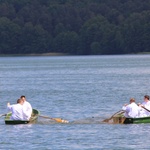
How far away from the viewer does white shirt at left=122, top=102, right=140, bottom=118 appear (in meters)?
43.2

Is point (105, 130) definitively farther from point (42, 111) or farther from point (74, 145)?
point (42, 111)

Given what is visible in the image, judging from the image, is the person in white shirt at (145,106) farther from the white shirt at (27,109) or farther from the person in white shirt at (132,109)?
the white shirt at (27,109)

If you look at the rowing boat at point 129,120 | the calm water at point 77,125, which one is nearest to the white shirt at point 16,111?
the calm water at point 77,125

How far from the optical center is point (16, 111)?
142 feet

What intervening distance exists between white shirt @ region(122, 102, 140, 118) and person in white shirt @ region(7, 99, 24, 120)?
5.16 meters

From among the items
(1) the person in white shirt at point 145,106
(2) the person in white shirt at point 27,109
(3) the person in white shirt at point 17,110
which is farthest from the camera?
(1) the person in white shirt at point 145,106

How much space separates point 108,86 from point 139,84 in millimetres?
3275

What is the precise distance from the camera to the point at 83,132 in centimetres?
4147

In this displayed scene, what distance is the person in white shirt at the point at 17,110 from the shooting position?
4316 centimetres

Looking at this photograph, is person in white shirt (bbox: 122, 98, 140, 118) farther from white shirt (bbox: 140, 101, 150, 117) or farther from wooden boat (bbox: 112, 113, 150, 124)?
white shirt (bbox: 140, 101, 150, 117)

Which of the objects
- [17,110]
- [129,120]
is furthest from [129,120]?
[17,110]

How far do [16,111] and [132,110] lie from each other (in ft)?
19.0

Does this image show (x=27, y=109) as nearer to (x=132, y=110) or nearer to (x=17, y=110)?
(x=17, y=110)

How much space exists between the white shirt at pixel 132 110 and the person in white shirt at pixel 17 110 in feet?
16.9
